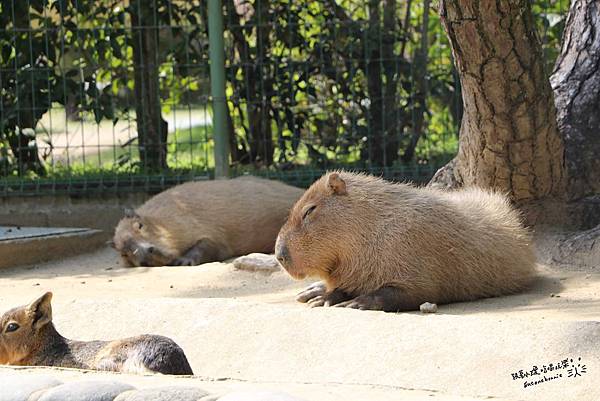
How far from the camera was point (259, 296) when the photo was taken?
651 centimetres

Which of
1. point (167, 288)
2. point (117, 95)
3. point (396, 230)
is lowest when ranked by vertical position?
point (167, 288)

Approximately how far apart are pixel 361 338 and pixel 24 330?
1606mm

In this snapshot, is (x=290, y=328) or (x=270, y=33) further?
(x=270, y=33)

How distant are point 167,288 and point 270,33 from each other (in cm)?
332

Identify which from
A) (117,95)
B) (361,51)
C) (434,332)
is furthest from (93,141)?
(434,332)

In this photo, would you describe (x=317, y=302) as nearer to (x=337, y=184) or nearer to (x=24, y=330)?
(x=337, y=184)

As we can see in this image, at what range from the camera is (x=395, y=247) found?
5.87m

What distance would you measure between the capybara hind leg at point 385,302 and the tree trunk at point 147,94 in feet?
14.0

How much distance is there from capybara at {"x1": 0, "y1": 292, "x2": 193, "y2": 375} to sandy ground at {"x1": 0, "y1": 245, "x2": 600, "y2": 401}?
30 centimetres

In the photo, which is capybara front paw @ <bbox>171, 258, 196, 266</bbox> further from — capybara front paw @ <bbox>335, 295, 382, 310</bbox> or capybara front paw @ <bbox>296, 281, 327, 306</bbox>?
capybara front paw @ <bbox>335, 295, 382, 310</bbox>

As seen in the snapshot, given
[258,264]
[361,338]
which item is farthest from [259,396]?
[258,264]

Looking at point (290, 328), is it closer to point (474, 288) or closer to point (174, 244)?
point (474, 288)


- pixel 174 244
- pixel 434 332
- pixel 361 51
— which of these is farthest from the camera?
pixel 361 51

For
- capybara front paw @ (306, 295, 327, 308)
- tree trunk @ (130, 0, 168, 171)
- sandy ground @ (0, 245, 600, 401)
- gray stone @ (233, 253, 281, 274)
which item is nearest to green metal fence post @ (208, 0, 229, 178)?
tree trunk @ (130, 0, 168, 171)
